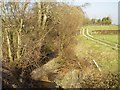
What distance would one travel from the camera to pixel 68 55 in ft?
34.1

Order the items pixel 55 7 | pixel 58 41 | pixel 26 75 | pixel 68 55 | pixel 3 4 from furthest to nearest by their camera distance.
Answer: pixel 58 41 → pixel 68 55 → pixel 55 7 → pixel 26 75 → pixel 3 4

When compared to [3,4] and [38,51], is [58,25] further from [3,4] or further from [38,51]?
[3,4]

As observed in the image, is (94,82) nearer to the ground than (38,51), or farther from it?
nearer to the ground

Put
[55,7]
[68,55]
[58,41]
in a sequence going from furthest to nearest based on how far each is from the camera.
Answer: [58,41]
[68,55]
[55,7]

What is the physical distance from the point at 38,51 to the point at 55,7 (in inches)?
86.4

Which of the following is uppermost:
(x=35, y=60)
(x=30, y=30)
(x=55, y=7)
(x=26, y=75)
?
(x=55, y=7)

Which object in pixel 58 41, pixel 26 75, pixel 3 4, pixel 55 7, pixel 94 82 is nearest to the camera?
pixel 94 82

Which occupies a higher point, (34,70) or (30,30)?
(30,30)

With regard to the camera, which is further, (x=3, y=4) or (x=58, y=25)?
(x=58, y=25)

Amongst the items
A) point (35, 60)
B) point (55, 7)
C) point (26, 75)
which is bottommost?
point (26, 75)

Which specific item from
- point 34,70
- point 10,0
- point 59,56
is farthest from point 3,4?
point 59,56

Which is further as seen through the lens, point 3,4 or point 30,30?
point 30,30

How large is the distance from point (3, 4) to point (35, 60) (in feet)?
8.24

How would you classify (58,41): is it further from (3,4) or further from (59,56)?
(3,4)
